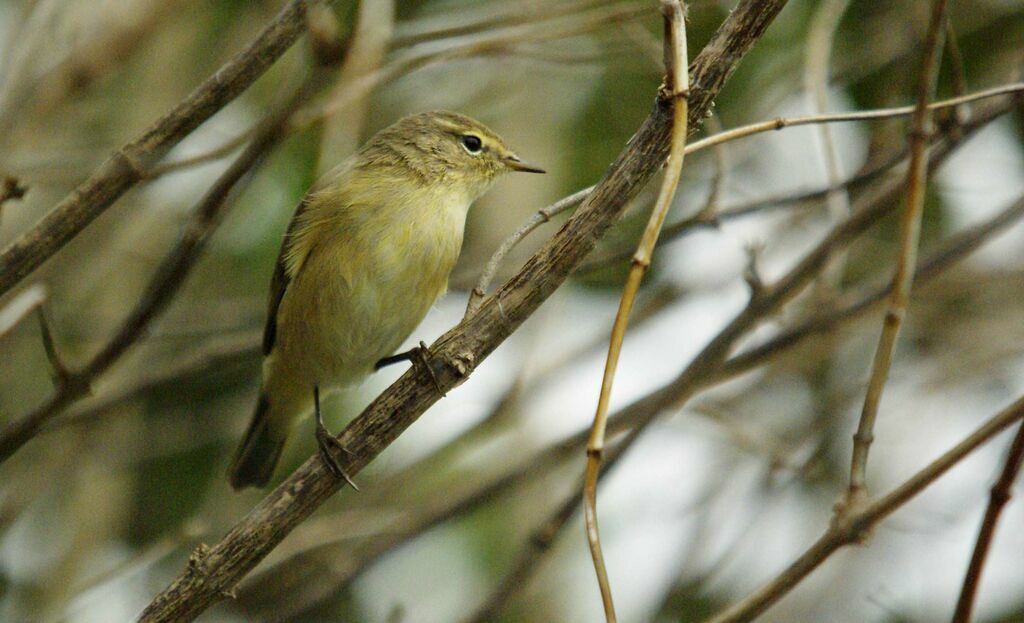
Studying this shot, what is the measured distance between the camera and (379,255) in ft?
12.8

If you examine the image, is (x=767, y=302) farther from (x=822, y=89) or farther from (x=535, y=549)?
(x=535, y=549)

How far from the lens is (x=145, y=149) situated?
2.80 m

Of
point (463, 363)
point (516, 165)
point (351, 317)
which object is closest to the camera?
point (463, 363)

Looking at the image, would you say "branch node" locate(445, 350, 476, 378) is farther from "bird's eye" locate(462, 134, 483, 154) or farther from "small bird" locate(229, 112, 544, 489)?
"bird's eye" locate(462, 134, 483, 154)

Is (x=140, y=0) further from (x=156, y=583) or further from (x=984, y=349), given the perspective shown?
(x=984, y=349)

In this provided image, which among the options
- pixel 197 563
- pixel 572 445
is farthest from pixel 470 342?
pixel 572 445

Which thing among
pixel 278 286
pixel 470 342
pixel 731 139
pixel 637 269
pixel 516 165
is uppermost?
pixel 278 286

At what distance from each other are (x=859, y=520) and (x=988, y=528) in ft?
0.81

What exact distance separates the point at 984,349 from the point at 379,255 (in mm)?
3209

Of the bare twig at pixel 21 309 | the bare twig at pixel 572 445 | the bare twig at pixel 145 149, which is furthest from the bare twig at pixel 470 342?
the bare twig at pixel 572 445

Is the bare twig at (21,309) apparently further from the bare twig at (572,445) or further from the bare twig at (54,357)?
the bare twig at (572,445)

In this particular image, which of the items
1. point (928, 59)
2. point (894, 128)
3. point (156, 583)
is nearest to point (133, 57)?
point (156, 583)

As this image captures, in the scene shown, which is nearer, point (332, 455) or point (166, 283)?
point (332, 455)

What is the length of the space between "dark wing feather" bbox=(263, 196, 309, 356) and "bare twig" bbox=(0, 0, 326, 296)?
1252 millimetres
